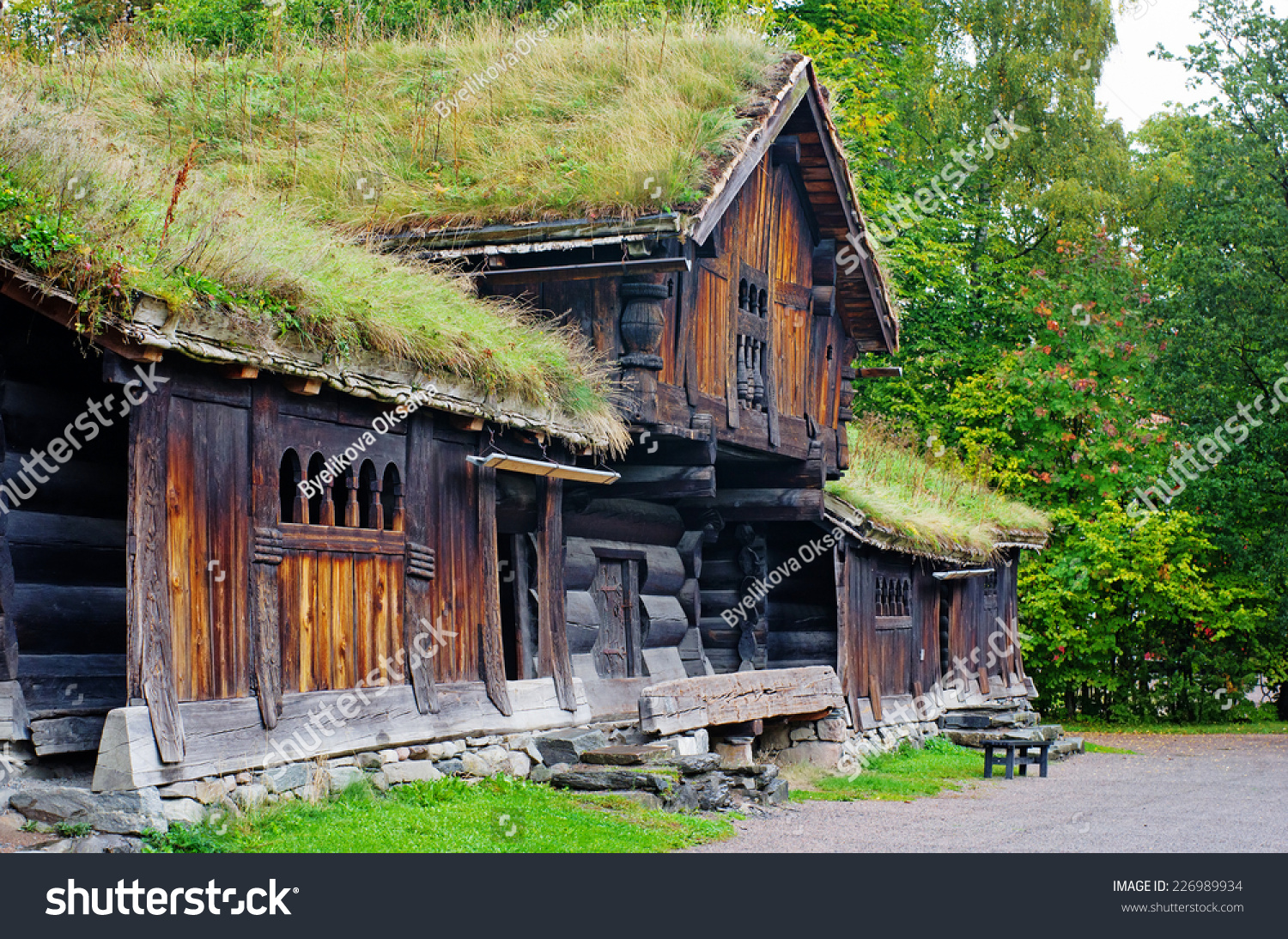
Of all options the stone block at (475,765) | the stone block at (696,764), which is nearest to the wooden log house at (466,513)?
the stone block at (475,765)

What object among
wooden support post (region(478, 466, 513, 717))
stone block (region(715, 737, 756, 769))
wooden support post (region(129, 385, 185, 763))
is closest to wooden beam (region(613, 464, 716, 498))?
stone block (region(715, 737, 756, 769))

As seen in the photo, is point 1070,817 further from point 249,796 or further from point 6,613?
point 6,613

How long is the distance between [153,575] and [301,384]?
172 centimetres

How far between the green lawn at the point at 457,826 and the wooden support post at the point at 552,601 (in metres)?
1.57

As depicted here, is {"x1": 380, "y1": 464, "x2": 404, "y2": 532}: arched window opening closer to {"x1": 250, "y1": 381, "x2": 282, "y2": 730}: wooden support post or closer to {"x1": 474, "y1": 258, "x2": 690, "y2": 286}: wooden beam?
{"x1": 250, "y1": 381, "x2": 282, "y2": 730}: wooden support post

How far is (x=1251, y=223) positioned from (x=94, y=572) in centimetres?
2277

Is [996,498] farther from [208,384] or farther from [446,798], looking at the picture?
[208,384]

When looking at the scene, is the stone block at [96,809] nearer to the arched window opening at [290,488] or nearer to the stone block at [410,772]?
the arched window opening at [290,488]

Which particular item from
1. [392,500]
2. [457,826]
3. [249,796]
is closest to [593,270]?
[392,500]

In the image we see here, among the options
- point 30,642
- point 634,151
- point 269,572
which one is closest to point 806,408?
point 634,151

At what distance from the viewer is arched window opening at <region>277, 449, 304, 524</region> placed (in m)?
9.73

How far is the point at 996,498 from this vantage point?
2466 centimetres

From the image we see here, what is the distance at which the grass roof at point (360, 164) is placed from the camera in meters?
8.37

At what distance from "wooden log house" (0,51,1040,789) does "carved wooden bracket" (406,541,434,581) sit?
27 millimetres
